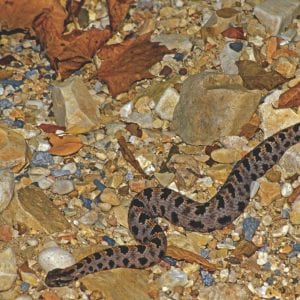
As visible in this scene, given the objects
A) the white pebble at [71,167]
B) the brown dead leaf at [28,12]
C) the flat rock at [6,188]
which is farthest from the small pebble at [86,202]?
the brown dead leaf at [28,12]

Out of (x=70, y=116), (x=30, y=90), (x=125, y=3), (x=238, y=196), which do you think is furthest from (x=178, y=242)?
(x=125, y=3)

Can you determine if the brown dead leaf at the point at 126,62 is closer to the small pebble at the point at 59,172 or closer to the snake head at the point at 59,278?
the small pebble at the point at 59,172

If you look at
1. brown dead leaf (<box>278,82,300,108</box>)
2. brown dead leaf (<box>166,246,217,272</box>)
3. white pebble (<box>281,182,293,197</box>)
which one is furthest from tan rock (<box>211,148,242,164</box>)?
brown dead leaf (<box>166,246,217,272</box>)

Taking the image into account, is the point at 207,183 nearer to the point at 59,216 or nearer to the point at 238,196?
the point at 238,196

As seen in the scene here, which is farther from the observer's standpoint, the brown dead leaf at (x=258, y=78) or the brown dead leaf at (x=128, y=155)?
the brown dead leaf at (x=258, y=78)

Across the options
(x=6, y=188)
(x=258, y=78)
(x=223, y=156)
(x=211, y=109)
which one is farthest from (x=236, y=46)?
(x=6, y=188)
